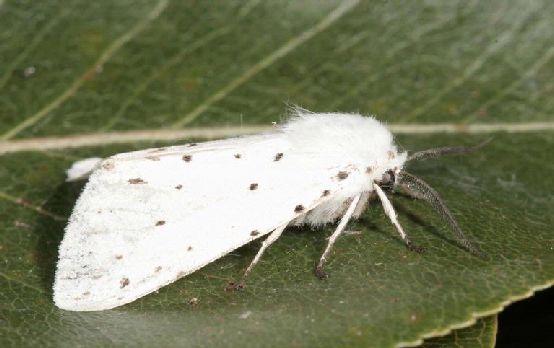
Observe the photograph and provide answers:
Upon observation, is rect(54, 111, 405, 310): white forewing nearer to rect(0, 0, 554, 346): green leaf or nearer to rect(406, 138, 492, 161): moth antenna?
rect(0, 0, 554, 346): green leaf

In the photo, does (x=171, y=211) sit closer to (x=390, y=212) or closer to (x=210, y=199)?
(x=210, y=199)

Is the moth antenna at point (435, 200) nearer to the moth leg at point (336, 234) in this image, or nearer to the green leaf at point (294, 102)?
the green leaf at point (294, 102)

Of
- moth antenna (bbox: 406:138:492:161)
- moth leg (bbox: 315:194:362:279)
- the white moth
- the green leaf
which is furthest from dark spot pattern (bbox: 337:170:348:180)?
moth antenna (bbox: 406:138:492:161)

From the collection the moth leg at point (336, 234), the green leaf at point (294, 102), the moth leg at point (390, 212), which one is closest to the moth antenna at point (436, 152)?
the green leaf at point (294, 102)

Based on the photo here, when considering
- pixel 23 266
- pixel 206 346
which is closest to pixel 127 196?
pixel 23 266

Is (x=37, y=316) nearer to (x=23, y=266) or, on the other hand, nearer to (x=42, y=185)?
(x=23, y=266)
